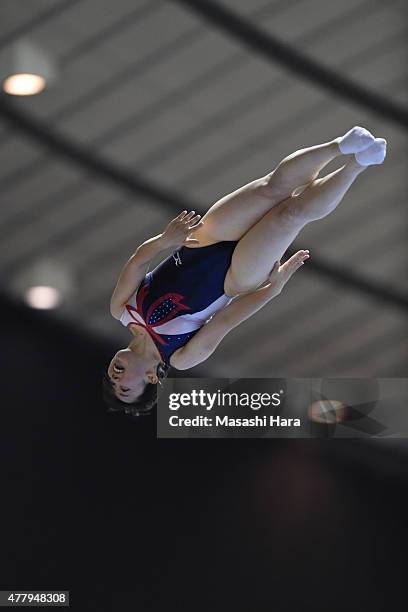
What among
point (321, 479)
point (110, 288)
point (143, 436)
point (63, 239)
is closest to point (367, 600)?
point (321, 479)

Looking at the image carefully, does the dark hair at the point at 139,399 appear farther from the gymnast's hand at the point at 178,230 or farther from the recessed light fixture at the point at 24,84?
the recessed light fixture at the point at 24,84

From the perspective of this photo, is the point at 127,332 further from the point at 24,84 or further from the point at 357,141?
the point at 357,141

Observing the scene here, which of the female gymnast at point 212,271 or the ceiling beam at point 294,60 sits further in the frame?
the ceiling beam at point 294,60

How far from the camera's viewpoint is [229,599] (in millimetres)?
9219

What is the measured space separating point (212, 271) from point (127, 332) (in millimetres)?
3552

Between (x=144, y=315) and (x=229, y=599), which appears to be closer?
(x=144, y=315)

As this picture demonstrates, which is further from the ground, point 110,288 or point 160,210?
point 160,210

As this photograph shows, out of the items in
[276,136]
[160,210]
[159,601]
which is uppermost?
[276,136]

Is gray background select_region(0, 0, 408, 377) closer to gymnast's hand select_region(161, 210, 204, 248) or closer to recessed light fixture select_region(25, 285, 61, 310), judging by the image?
recessed light fixture select_region(25, 285, 61, 310)

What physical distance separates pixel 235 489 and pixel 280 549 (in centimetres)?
61

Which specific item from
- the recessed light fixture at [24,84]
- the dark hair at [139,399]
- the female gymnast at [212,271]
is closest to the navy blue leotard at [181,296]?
the female gymnast at [212,271]

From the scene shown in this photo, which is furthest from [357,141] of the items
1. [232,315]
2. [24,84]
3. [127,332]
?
[24,84]

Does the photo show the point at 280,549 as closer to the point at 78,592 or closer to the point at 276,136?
the point at 78,592

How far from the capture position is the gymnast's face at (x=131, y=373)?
20.2ft
